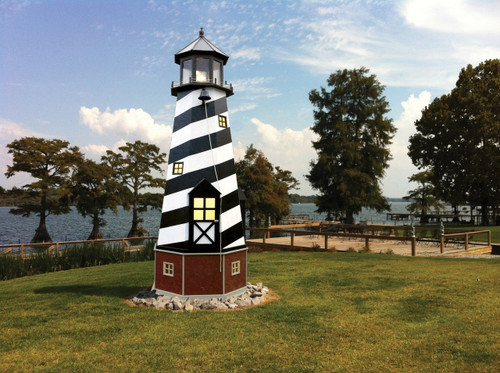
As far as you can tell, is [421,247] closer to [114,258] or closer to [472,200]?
[114,258]

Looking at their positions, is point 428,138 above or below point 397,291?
above

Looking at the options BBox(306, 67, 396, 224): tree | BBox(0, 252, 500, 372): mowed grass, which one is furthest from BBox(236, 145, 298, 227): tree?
BBox(0, 252, 500, 372): mowed grass

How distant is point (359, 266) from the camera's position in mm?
13461

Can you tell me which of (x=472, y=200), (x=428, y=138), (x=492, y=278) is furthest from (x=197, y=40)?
(x=472, y=200)

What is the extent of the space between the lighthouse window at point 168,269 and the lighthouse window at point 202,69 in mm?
5321

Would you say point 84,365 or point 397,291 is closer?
Result: point 84,365

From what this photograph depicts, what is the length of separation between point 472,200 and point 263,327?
3575 cm

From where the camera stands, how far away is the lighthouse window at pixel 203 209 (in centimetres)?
915

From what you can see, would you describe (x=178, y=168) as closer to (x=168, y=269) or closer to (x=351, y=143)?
(x=168, y=269)

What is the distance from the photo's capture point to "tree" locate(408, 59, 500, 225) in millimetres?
30328

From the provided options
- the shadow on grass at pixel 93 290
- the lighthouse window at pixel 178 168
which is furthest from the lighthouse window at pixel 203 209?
the shadow on grass at pixel 93 290

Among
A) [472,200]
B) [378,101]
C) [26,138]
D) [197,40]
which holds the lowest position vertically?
[472,200]

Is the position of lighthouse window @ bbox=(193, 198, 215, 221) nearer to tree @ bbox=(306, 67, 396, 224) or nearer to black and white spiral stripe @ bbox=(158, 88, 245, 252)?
black and white spiral stripe @ bbox=(158, 88, 245, 252)

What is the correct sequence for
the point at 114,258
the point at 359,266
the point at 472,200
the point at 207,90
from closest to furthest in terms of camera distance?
1. the point at 207,90
2. the point at 359,266
3. the point at 114,258
4. the point at 472,200
